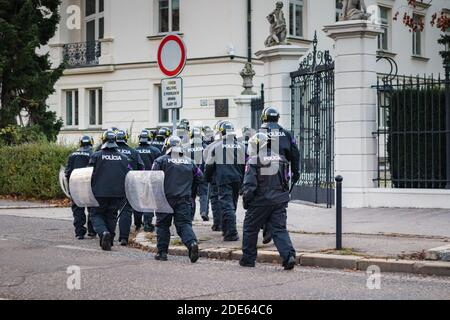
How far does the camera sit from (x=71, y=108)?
33.6 metres

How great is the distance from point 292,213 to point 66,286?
848 centimetres

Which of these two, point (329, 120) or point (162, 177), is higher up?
point (329, 120)

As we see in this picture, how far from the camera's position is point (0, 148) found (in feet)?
78.9

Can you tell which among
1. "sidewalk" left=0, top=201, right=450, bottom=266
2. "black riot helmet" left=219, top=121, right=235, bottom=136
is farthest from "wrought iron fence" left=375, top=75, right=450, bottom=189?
"black riot helmet" left=219, top=121, right=235, bottom=136

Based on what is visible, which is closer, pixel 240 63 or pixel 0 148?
pixel 0 148

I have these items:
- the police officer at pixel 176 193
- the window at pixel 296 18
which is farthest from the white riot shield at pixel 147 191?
the window at pixel 296 18

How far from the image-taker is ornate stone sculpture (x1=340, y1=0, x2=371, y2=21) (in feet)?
57.1

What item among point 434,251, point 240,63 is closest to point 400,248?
point 434,251

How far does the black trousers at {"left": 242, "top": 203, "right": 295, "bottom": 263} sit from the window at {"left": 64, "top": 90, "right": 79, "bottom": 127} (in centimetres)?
2346

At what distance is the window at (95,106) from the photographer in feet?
107

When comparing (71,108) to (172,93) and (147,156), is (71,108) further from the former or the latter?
(172,93)

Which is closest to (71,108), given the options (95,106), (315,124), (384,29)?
(95,106)

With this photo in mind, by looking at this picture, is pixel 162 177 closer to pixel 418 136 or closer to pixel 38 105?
pixel 418 136

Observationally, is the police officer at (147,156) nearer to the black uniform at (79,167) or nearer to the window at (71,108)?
the black uniform at (79,167)
